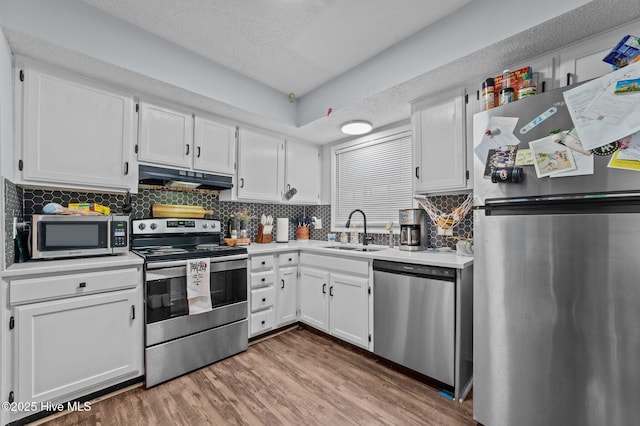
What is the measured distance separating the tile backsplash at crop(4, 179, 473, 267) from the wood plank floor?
1200 mm

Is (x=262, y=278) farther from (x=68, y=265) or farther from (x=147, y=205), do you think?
(x=68, y=265)

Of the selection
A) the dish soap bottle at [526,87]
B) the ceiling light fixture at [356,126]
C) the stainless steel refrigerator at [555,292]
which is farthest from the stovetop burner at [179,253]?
the dish soap bottle at [526,87]

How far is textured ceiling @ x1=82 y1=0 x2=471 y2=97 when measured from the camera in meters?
1.86

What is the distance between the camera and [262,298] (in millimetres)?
2771

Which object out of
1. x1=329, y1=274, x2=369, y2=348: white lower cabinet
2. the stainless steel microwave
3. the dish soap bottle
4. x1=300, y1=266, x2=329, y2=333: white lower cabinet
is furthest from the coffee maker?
the stainless steel microwave

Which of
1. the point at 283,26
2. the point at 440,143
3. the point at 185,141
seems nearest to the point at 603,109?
the point at 440,143

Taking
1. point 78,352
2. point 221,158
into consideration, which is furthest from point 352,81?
point 78,352

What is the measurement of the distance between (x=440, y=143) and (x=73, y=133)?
9.32 ft

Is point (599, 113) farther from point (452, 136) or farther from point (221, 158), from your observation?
point (221, 158)

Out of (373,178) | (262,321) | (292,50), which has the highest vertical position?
(292,50)

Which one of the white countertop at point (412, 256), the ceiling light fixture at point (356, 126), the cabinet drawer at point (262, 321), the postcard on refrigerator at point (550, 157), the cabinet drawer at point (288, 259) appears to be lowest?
the cabinet drawer at point (262, 321)

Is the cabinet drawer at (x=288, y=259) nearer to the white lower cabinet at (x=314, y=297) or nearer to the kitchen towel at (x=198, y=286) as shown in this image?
the white lower cabinet at (x=314, y=297)

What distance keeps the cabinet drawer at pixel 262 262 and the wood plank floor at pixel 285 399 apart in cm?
81

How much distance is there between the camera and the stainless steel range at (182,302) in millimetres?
2057
